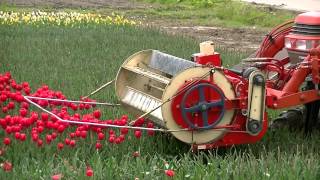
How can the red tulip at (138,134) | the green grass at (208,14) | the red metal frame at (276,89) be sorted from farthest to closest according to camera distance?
the green grass at (208,14) < the red tulip at (138,134) < the red metal frame at (276,89)

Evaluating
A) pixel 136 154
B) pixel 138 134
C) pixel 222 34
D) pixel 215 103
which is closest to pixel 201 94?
pixel 215 103

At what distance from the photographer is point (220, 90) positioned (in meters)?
5.22

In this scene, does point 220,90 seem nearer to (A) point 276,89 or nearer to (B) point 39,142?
(A) point 276,89

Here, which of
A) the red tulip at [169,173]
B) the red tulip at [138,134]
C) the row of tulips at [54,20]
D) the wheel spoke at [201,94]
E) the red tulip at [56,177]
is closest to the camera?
the red tulip at [56,177]

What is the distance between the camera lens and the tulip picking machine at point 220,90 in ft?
17.0

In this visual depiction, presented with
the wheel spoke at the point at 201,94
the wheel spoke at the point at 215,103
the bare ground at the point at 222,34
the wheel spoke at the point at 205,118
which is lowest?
the bare ground at the point at 222,34

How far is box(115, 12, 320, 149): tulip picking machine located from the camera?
5184 mm

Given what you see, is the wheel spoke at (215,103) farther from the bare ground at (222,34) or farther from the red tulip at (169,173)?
the bare ground at (222,34)

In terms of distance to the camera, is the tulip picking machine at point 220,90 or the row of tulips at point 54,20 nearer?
the tulip picking machine at point 220,90

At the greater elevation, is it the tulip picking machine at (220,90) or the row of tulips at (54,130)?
the tulip picking machine at (220,90)

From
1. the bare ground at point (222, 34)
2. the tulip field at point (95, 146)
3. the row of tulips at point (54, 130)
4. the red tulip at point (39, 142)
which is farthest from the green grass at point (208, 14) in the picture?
the red tulip at point (39, 142)

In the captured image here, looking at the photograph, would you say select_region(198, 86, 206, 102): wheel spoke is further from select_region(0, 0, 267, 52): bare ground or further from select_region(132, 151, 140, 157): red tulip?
select_region(0, 0, 267, 52): bare ground

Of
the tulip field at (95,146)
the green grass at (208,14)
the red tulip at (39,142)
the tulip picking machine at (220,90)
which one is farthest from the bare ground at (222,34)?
the red tulip at (39,142)

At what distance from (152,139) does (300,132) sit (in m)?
1.53
